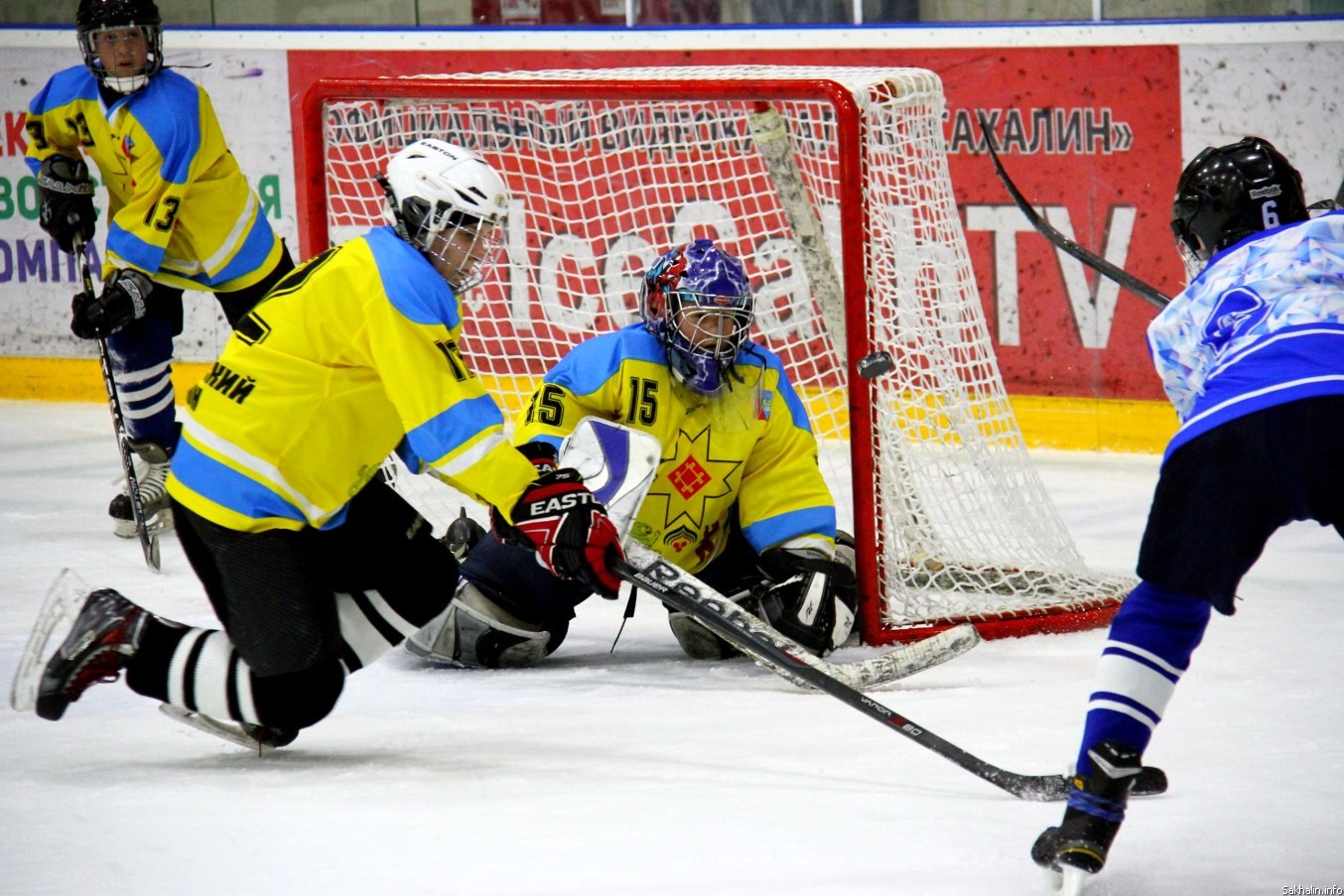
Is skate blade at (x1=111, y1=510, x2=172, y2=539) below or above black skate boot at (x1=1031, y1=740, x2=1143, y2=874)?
below

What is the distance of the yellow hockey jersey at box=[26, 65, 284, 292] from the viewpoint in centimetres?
425

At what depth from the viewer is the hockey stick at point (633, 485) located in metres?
2.96

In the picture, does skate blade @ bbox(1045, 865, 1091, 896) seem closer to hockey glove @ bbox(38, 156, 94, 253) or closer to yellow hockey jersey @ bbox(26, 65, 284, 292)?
yellow hockey jersey @ bbox(26, 65, 284, 292)

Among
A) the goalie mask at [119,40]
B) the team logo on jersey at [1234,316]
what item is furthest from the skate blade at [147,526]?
the team logo on jersey at [1234,316]

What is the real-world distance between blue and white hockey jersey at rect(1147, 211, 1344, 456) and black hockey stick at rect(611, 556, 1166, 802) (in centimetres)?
59

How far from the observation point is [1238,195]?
2186 mm

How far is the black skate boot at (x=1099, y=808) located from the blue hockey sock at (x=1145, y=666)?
1 centimetres

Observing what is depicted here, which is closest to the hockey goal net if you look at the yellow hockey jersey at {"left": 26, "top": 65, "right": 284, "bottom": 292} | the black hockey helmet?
the yellow hockey jersey at {"left": 26, "top": 65, "right": 284, "bottom": 292}

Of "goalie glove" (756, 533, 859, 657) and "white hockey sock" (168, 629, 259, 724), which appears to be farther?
"goalie glove" (756, 533, 859, 657)

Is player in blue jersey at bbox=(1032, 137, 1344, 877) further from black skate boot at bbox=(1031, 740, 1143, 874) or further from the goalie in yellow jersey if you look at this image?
the goalie in yellow jersey

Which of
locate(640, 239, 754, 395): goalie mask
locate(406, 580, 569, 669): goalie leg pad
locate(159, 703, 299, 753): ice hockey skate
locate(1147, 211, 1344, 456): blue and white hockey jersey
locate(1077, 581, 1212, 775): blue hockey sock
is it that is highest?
locate(1147, 211, 1344, 456): blue and white hockey jersey

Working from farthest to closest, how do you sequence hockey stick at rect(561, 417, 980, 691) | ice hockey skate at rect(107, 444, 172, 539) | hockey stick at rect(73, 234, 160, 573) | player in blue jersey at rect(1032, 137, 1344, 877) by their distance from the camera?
ice hockey skate at rect(107, 444, 172, 539)
hockey stick at rect(73, 234, 160, 573)
hockey stick at rect(561, 417, 980, 691)
player in blue jersey at rect(1032, 137, 1344, 877)

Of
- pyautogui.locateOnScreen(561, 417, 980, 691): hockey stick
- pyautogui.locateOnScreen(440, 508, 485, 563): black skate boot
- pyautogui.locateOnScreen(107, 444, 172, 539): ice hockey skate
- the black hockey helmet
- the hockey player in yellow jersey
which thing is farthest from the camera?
pyautogui.locateOnScreen(107, 444, 172, 539): ice hockey skate

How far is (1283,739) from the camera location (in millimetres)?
2740
